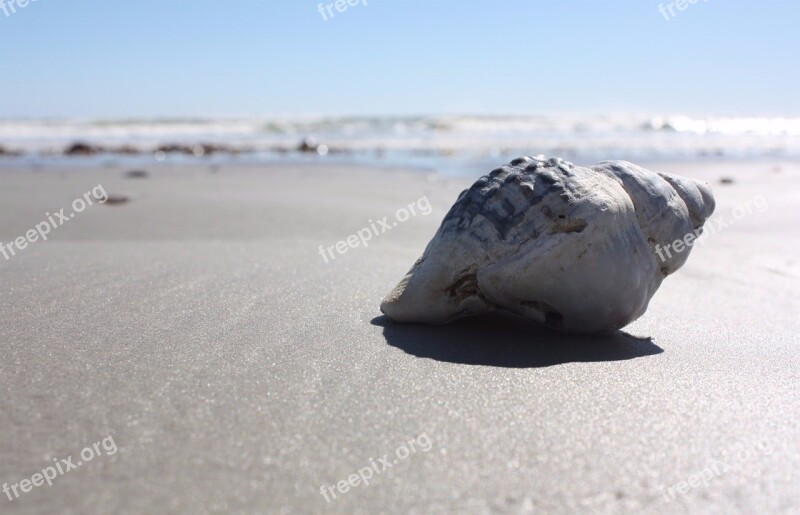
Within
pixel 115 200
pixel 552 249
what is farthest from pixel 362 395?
pixel 115 200

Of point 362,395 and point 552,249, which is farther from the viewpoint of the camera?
point 552,249

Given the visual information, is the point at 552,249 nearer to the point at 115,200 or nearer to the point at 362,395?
the point at 362,395

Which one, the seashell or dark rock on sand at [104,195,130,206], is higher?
the seashell

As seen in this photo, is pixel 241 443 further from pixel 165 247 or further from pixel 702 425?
pixel 165 247

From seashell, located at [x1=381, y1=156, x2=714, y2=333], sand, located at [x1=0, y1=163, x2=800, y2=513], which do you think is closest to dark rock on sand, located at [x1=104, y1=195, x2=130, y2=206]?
sand, located at [x1=0, y1=163, x2=800, y2=513]

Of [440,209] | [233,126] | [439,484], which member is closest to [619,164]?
[439,484]

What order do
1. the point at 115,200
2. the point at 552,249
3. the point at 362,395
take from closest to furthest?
the point at 362,395
the point at 552,249
the point at 115,200

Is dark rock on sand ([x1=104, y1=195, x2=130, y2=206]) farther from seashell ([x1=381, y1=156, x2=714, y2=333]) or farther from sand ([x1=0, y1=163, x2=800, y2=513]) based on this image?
seashell ([x1=381, y1=156, x2=714, y2=333])
